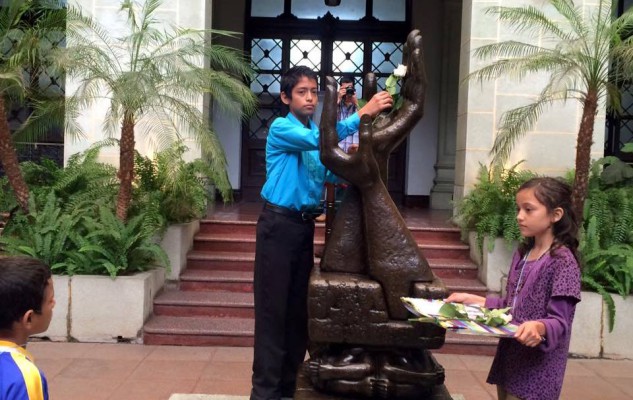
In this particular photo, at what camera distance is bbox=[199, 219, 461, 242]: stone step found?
783 centimetres

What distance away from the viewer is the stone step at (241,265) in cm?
716

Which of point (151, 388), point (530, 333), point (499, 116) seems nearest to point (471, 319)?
point (530, 333)

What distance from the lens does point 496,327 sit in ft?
8.00

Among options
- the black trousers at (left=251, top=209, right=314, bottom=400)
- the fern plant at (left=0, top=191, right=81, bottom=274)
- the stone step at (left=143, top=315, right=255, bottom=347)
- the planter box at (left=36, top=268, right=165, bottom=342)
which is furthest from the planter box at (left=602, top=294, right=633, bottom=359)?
the fern plant at (left=0, top=191, right=81, bottom=274)

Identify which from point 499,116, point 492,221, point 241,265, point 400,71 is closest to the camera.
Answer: point 400,71

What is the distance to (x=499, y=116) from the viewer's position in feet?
26.1

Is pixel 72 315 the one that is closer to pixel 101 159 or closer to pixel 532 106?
pixel 101 159

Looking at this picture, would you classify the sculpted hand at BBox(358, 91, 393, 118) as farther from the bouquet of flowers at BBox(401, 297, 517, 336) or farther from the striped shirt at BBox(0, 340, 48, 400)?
the striped shirt at BBox(0, 340, 48, 400)

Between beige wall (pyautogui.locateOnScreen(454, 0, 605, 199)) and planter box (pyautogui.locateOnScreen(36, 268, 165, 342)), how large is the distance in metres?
4.14

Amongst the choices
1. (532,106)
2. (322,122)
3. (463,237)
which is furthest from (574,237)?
(463,237)

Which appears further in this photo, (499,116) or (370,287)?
(499,116)

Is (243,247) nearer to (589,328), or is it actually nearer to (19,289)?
(589,328)

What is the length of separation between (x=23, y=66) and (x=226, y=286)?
10.4ft

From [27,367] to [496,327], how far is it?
62.4 inches
